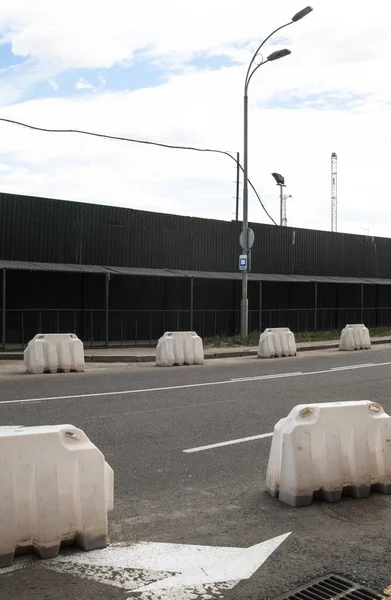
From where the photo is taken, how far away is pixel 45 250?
2186cm

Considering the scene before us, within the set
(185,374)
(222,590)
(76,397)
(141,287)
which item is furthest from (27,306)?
(222,590)

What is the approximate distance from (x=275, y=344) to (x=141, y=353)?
149 inches

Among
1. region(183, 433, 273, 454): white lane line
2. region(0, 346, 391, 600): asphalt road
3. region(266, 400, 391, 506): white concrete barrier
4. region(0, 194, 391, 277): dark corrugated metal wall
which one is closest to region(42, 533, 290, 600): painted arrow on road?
region(0, 346, 391, 600): asphalt road

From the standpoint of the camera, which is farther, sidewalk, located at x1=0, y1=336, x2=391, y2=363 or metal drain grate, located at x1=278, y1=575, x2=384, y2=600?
sidewalk, located at x1=0, y1=336, x2=391, y2=363

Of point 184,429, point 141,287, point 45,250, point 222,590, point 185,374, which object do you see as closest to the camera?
point 222,590

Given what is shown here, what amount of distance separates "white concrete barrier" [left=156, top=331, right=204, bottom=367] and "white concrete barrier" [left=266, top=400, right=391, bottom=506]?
11.0 metres

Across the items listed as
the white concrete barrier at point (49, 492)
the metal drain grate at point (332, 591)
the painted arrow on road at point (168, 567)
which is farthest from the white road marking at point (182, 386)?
the metal drain grate at point (332, 591)

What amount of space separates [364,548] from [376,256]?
3192 centimetres

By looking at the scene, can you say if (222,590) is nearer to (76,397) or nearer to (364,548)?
(364,548)

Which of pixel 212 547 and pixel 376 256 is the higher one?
pixel 376 256

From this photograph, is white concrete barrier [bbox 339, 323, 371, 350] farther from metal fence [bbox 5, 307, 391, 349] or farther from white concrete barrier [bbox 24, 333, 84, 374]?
white concrete barrier [bbox 24, 333, 84, 374]

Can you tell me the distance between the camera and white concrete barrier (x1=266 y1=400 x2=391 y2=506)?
5.70m

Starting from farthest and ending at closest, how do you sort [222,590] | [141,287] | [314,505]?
[141,287], [314,505], [222,590]

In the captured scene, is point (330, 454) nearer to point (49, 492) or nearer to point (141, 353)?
point (49, 492)
